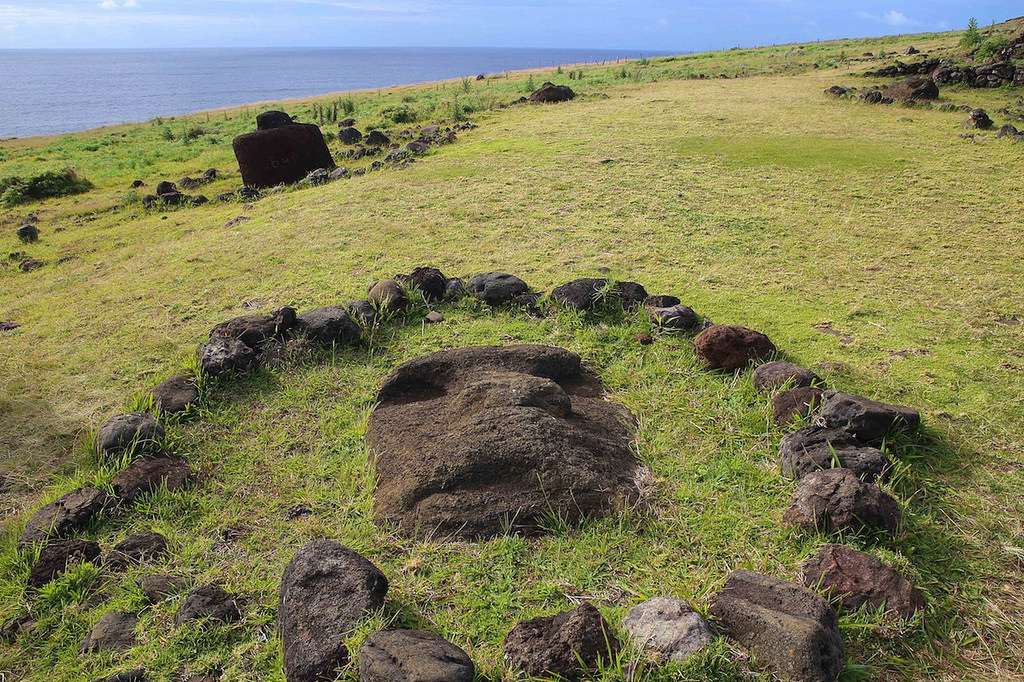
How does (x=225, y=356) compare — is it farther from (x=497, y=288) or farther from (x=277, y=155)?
(x=277, y=155)

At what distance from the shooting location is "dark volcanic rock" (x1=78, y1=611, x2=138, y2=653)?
3150mm

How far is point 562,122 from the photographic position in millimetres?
16906

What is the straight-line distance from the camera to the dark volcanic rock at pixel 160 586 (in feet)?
11.2

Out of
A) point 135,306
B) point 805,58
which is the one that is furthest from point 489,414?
point 805,58

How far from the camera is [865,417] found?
4.26 meters

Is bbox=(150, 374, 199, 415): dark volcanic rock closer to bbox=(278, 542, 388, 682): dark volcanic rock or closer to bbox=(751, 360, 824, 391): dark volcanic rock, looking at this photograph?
bbox=(278, 542, 388, 682): dark volcanic rock

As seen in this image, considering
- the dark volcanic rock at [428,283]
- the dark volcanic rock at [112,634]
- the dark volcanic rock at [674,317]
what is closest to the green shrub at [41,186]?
the dark volcanic rock at [428,283]

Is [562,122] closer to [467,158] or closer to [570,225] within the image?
[467,158]

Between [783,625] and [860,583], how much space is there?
26.5 inches

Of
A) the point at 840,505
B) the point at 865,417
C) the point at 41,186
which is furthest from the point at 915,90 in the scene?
the point at 41,186

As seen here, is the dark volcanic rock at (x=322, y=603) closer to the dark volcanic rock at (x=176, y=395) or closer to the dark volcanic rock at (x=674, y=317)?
the dark volcanic rock at (x=176, y=395)

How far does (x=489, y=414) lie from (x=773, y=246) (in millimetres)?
5255

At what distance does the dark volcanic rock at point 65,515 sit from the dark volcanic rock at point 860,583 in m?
4.07

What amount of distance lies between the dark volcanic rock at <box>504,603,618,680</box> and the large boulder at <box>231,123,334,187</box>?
12046 millimetres
